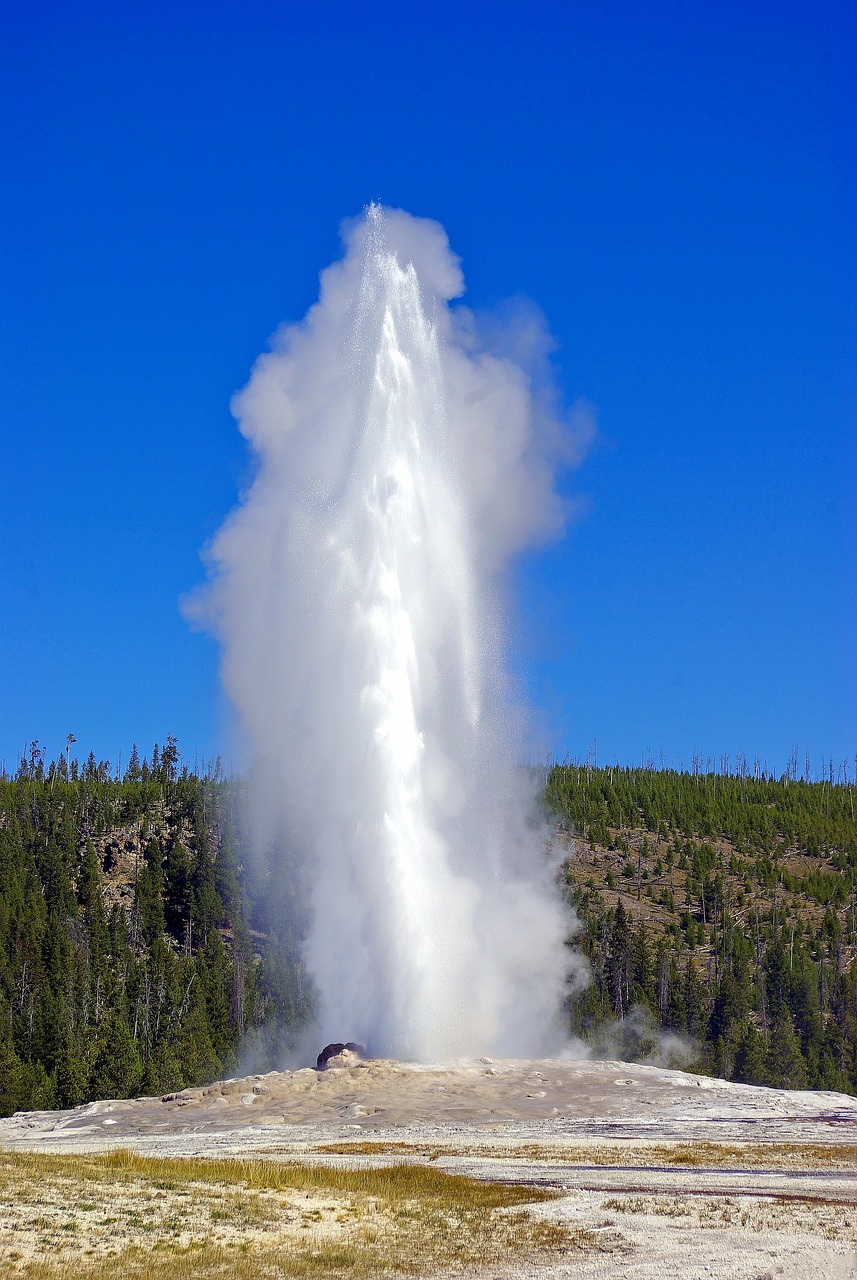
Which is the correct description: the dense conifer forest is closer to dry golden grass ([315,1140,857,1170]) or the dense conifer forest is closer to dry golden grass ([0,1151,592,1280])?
dry golden grass ([315,1140,857,1170])

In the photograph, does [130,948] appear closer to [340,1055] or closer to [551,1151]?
[340,1055]

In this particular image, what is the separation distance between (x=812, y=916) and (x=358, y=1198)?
373 ft

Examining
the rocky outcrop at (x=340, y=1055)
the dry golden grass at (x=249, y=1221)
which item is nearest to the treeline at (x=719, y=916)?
the rocky outcrop at (x=340, y=1055)

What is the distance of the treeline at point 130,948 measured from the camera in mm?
67312

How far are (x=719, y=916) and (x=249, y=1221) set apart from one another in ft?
369

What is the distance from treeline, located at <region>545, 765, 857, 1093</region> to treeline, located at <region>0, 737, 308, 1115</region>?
71.6 feet

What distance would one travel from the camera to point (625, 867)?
140750 mm

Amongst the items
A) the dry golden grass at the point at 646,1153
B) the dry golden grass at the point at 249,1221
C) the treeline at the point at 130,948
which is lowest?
the dry golden grass at the point at 249,1221

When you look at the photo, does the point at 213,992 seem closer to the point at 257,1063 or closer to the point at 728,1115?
the point at 257,1063

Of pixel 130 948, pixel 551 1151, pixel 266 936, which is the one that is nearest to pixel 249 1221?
pixel 551 1151

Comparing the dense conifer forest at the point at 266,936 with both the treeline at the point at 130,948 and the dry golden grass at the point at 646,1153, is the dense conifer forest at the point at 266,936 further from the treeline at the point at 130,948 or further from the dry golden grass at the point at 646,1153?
the dry golden grass at the point at 646,1153

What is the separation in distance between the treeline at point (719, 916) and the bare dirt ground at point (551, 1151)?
3733cm

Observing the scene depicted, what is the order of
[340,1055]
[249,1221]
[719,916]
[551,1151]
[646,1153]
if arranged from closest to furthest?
[249,1221] < [646,1153] < [551,1151] < [340,1055] < [719,916]

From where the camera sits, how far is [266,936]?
4380 inches
